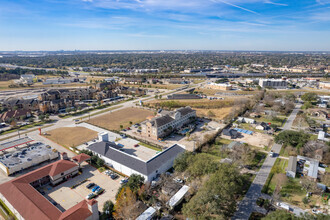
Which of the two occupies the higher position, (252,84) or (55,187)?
(252,84)

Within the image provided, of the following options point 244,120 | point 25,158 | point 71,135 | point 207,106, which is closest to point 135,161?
point 25,158

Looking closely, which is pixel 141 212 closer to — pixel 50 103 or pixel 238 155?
pixel 238 155

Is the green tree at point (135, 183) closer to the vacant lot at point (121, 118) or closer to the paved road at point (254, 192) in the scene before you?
the paved road at point (254, 192)

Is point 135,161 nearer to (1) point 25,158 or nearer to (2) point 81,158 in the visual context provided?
(2) point 81,158

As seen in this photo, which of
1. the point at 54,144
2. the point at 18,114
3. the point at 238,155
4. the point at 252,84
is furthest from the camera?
the point at 252,84

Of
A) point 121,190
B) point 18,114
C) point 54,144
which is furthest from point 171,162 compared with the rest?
point 18,114

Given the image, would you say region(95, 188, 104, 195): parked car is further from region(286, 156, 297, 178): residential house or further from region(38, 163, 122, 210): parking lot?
region(286, 156, 297, 178): residential house

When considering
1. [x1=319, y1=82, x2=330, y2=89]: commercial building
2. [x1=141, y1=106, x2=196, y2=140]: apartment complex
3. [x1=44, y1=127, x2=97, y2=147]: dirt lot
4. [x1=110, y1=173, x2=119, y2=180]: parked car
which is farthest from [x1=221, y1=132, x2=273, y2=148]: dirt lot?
[x1=319, y1=82, x2=330, y2=89]: commercial building
